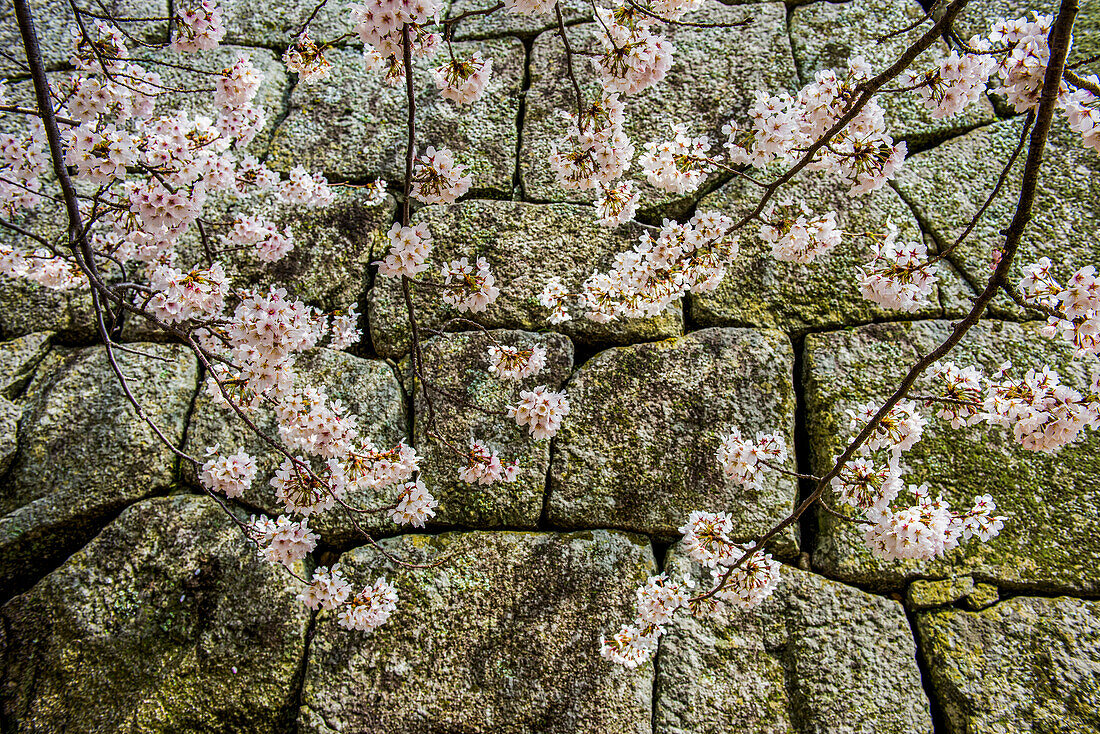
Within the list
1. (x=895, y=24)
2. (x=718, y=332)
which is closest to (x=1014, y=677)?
(x=718, y=332)

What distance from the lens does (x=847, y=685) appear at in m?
1.52

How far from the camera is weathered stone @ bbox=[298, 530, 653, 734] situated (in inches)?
61.0

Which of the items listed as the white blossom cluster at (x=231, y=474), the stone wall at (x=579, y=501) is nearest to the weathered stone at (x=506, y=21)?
the stone wall at (x=579, y=501)

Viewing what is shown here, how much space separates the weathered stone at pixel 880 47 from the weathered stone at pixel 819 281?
282mm

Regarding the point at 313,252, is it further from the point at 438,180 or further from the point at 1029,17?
the point at 1029,17

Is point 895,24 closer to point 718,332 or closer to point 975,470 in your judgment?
point 718,332

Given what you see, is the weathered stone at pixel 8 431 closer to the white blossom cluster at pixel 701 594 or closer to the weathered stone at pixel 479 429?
the weathered stone at pixel 479 429

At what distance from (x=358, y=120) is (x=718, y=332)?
1.41m

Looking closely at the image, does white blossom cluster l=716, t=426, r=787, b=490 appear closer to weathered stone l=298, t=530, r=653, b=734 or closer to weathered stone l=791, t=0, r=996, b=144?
weathered stone l=298, t=530, r=653, b=734

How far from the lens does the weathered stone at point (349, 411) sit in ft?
5.68

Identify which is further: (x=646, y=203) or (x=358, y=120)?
(x=358, y=120)

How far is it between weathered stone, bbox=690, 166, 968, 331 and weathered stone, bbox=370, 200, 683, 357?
18cm

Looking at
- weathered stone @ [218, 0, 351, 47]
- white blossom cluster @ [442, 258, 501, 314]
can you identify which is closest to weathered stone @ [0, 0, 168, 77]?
weathered stone @ [218, 0, 351, 47]

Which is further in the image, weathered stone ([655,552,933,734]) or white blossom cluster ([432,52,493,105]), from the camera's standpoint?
weathered stone ([655,552,933,734])
